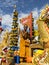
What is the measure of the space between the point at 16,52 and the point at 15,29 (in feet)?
0.96

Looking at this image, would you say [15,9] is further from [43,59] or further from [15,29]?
[43,59]

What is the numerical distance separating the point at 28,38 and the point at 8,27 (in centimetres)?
30

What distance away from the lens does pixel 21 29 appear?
3.84 metres

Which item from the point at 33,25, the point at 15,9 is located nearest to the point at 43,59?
the point at 33,25

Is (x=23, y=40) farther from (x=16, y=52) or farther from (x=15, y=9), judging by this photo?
(x=15, y=9)

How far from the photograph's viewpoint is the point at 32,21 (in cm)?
383

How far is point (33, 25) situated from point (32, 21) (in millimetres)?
53

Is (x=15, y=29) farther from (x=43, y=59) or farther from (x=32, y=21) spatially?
(x=43, y=59)

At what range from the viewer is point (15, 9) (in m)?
3.88

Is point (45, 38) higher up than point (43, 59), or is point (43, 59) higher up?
point (45, 38)

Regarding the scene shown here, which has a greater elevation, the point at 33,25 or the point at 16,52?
the point at 33,25

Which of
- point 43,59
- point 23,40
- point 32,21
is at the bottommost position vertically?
point 43,59

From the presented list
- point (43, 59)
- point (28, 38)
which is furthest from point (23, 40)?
point (43, 59)

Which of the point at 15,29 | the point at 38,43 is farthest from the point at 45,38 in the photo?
the point at 15,29
